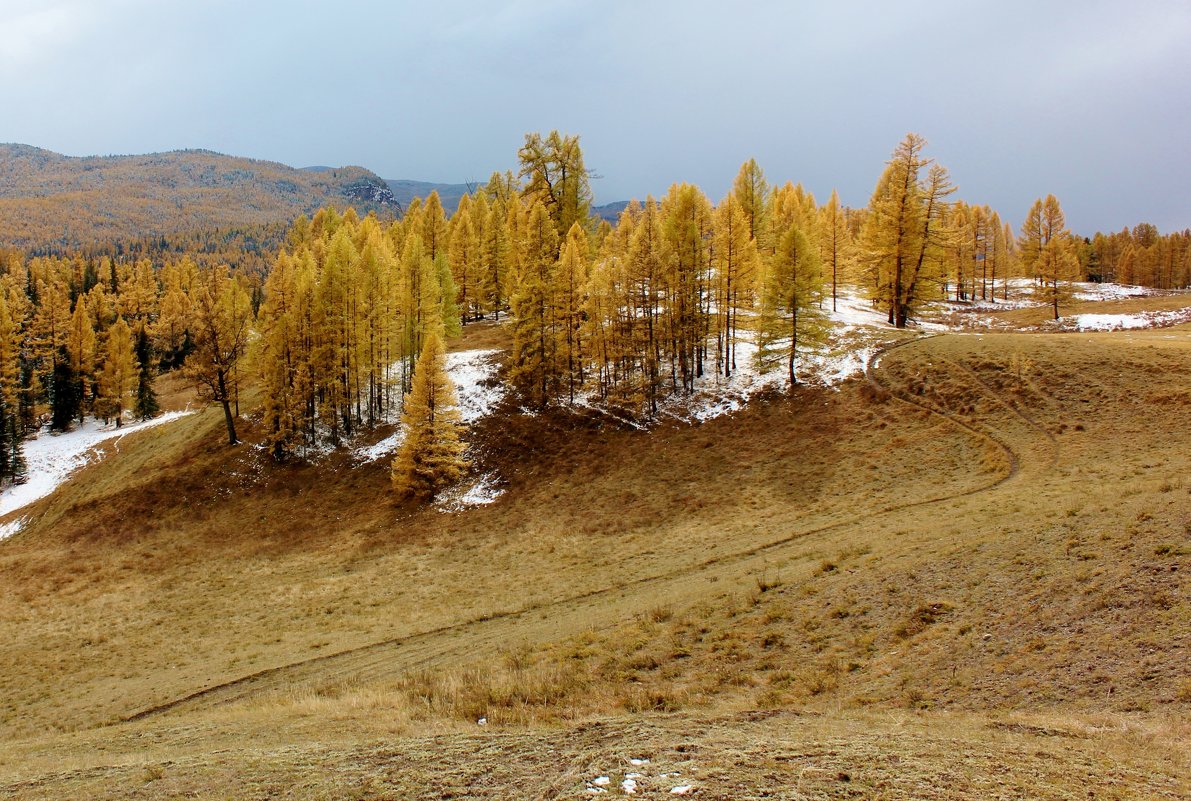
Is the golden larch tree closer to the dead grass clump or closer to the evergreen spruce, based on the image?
the dead grass clump

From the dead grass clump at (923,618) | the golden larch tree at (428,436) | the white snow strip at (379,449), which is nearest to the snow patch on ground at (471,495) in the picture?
the golden larch tree at (428,436)

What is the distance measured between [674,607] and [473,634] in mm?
6957

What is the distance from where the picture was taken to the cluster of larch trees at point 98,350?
4416cm

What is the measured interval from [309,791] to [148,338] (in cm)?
9307

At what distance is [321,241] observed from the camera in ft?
181

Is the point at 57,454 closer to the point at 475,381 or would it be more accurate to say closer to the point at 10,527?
the point at 10,527

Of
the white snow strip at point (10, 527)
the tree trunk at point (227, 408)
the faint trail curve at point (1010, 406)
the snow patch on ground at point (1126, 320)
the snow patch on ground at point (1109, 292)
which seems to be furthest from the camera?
the snow patch on ground at point (1109, 292)

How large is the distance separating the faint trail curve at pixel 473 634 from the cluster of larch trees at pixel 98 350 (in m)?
31.6

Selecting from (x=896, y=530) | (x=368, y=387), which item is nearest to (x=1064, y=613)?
(x=896, y=530)

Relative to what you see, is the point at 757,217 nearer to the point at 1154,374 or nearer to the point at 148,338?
the point at 1154,374

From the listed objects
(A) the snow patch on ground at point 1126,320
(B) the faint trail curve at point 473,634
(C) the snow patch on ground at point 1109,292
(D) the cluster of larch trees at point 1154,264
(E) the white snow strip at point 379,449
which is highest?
(D) the cluster of larch trees at point 1154,264

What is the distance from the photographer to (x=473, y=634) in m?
20.1

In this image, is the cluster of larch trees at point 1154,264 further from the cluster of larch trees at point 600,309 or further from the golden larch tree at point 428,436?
the golden larch tree at point 428,436

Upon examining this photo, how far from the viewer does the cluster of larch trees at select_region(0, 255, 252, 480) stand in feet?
145
